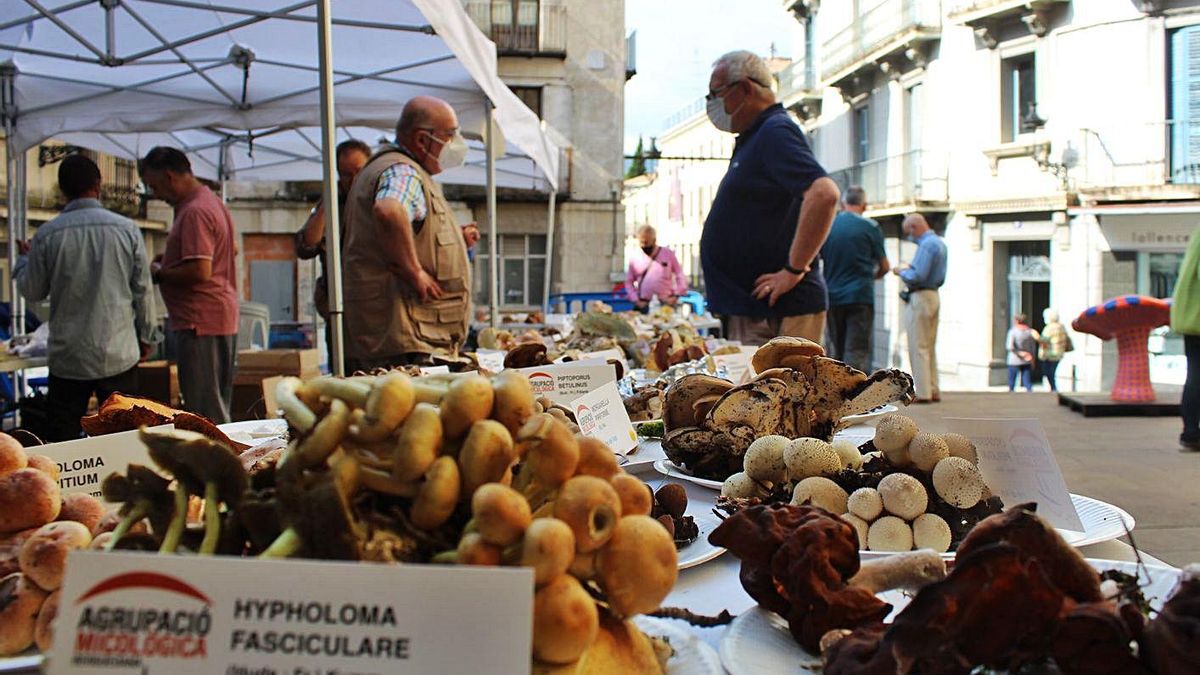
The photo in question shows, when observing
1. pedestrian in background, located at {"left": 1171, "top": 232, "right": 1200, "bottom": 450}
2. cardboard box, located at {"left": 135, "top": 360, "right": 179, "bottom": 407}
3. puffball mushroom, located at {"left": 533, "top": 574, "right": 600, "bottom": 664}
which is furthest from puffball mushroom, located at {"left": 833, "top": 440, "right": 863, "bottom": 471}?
pedestrian in background, located at {"left": 1171, "top": 232, "right": 1200, "bottom": 450}

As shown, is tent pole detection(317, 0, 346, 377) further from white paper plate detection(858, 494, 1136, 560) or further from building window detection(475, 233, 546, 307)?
building window detection(475, 233, 546, 307)

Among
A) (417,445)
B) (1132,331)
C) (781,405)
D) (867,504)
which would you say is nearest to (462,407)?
(417,445)

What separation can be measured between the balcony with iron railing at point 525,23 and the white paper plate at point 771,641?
21041mm

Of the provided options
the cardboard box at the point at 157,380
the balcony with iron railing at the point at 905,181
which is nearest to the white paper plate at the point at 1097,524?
the cardboard box at the point at 157,380

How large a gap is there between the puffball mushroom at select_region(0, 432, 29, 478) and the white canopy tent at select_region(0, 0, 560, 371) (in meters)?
3.52

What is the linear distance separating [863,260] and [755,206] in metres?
4.63

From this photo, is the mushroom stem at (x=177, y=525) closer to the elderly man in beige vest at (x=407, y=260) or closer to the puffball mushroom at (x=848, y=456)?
the puffball mushroom at (x=848, y=456)

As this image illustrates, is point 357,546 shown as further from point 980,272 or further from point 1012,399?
point 980,272

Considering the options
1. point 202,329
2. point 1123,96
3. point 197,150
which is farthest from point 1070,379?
point 202,329

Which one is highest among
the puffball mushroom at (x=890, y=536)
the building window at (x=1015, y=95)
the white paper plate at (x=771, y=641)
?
the building window at (x=1015, y=95)

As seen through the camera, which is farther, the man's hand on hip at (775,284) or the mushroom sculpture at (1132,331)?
the mushroom sculpture at (1132,331)

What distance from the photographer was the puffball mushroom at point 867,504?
4.13 ft

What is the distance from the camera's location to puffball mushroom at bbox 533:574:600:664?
673 mm

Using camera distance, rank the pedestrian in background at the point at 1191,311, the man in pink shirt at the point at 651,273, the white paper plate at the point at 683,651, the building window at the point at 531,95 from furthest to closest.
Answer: the building window at the point at 531,95
the man in pink shirt at the point at 651,273
the pedestrian in background at the point at 1191,311
the white paper plate at the point at 683,651
